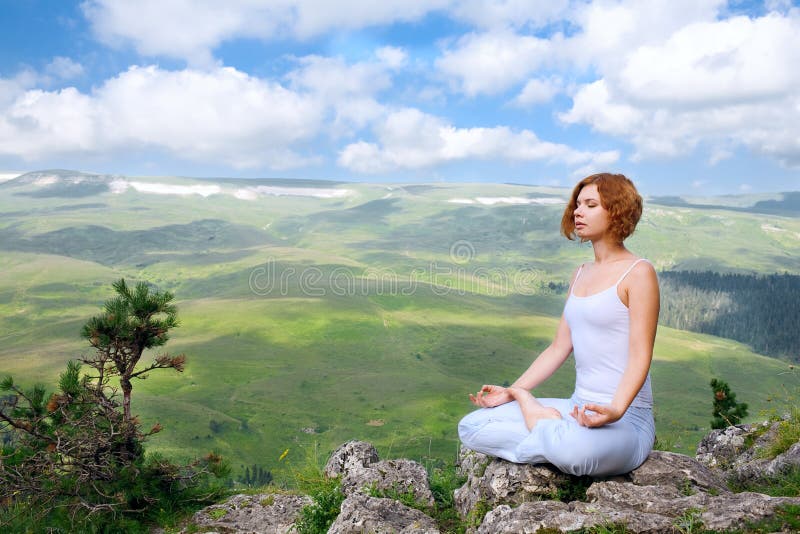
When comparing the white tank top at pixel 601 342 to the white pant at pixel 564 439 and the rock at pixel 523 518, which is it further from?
the rock at pixel 523 518

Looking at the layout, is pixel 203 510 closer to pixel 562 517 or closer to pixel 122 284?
pixel 122 284

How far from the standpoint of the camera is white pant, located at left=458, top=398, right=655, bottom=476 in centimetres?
745

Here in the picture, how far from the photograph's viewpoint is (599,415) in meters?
7.18

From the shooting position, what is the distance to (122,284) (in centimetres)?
1245

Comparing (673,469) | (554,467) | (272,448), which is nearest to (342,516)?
(554,467)

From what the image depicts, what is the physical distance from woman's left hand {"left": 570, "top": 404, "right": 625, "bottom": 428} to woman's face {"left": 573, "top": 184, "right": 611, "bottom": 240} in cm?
224

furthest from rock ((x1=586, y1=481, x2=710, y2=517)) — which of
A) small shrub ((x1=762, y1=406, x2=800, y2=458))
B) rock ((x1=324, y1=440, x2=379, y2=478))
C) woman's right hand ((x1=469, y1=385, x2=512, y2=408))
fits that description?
rock ((x1=324, y1=440, x2=379, y2=478))

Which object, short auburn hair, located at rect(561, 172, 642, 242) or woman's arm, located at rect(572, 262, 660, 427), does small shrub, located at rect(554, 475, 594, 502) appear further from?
short auburn hair, located at rect(561, 172, 642, 242)

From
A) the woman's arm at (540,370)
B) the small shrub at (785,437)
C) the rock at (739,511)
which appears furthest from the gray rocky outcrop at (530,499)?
the woman's arm at (540,370)

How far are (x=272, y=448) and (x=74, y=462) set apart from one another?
596ft

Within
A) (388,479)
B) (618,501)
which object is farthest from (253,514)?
(618,501)

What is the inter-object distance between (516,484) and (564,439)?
46.8 inches

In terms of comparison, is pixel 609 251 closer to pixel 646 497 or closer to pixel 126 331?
pixel 646 497

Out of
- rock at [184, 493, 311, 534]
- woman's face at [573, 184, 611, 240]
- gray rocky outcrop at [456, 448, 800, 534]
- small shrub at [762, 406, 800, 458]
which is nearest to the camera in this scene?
gray rocky outcrop at [456, 448, 800, 534]
